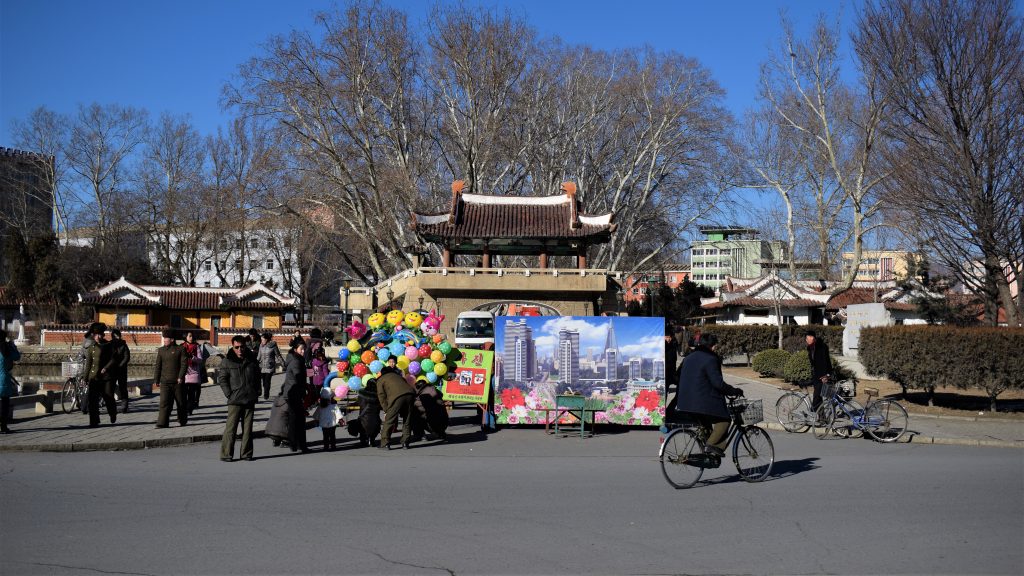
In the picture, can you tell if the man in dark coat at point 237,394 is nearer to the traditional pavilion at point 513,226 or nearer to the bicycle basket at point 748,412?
the bicycle basket at point 748,412

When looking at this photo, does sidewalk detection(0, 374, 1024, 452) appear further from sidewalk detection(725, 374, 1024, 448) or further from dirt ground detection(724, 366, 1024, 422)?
dirt ground detection(724, 366, 1024, 422)

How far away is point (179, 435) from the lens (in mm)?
14086

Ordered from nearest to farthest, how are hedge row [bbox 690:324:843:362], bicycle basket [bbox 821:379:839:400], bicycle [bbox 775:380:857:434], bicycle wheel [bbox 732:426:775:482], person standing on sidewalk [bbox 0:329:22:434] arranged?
bicycle wheel [bbox 732:426:775:482] → person standing on sidewalk [bbox 0:329:22:434] → bicycle basket [bbox 821:379:839:400] → bicycle [bbox 775:380:857:434] → hedge row [bbox 690:324:843:362]

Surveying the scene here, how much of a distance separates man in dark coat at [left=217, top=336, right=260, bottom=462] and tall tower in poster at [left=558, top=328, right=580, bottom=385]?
5662mm

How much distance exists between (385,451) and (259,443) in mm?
2506

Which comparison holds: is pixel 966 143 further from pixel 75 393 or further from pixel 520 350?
pixel 75 393

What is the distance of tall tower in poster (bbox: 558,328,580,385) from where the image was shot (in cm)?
1526

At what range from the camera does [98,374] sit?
48.5ft

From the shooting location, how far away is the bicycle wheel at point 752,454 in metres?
9.96

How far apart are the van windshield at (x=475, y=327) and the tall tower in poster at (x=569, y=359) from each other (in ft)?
52.7

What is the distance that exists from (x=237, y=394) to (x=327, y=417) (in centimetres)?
174

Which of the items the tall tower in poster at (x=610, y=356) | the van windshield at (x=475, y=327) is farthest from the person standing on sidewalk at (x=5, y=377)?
the van windshield at (x=475, y=327)

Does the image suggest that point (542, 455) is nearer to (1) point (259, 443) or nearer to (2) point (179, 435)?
(1) point (259, 443)

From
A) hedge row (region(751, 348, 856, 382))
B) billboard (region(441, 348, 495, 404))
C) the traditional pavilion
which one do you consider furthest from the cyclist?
the traditional pavilion
